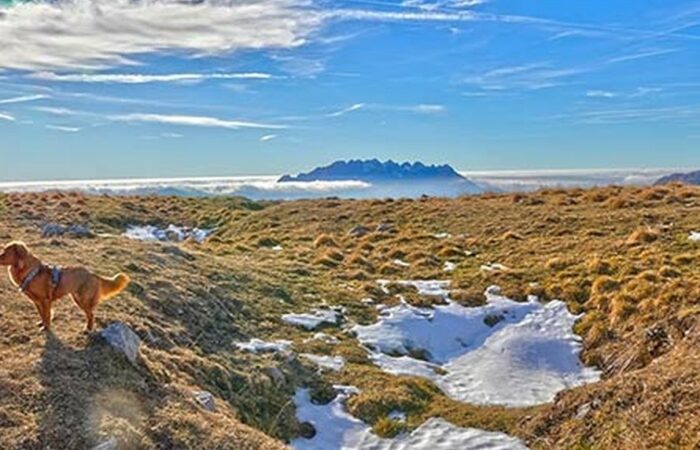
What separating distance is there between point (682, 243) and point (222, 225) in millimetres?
31202

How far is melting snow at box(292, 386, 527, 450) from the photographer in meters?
13.6

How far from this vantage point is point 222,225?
48938 mm

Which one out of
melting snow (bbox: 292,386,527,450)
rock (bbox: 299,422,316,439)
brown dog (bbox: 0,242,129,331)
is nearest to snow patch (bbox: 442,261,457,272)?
melting snow (bbox: 292,386,527,450)

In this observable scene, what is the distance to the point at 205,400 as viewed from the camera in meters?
12.2

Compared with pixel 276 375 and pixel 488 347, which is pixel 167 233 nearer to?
pixel 488 347

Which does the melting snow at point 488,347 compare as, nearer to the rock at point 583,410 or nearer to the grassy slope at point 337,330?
the grassy slope at point 337,330

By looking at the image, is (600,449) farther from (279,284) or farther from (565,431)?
(279,284)

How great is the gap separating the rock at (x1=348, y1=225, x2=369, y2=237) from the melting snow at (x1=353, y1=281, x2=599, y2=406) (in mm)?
15882

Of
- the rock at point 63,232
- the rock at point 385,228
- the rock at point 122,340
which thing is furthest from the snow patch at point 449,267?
the rock at point 122,340

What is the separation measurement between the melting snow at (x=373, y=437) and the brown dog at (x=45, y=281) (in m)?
4.84

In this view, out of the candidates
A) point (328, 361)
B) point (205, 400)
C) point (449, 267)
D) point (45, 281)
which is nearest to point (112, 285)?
point (45, 281)

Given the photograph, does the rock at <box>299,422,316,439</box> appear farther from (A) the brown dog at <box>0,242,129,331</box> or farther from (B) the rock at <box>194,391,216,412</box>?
(A) the brown dog at <box>0,242,129,331</box>

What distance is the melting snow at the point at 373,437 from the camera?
13648mm

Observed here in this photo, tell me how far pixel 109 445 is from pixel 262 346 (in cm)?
856
